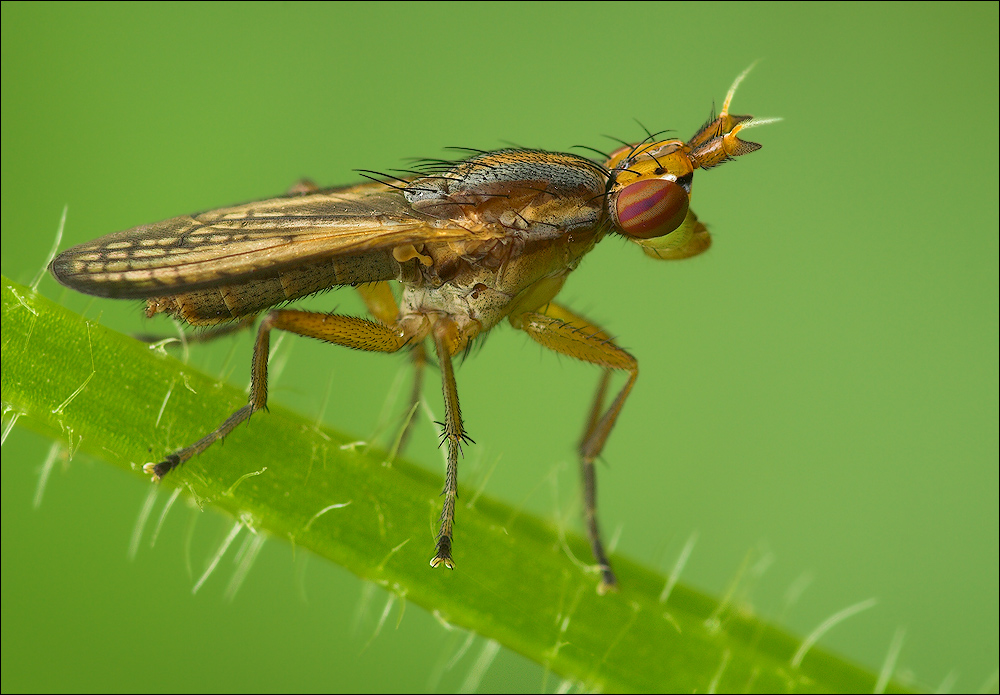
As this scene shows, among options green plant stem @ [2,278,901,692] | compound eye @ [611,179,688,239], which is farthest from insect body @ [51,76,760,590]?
green plant stem @ [2,278,901,692]

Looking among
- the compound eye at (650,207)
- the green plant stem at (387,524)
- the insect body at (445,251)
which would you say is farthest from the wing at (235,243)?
the compound eye at (650,207)

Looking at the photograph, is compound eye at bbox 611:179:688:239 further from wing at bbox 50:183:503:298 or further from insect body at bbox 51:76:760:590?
wing at bbox 50:183:503:298

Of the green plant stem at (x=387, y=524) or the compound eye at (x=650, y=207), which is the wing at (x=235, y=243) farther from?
the compound eye at (x=650, y=207)

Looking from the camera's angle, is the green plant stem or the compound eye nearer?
the green plant stem

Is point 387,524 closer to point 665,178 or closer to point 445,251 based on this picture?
point 445,251

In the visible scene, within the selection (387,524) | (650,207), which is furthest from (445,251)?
(387,524)

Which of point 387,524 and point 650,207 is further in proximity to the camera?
point 650,207
